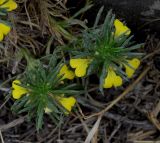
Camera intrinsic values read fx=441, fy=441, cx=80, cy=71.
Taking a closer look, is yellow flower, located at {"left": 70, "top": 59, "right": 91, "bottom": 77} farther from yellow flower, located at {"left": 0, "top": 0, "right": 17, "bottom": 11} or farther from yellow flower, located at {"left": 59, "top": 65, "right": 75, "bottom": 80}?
yellow flower, located at {"left": 0, "top": 0, "right": 17, "bottom": 11}

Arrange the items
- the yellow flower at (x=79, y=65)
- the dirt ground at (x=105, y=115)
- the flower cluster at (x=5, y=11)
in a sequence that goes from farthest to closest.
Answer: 1. the dirt ground at (x=105, y=115)
2. the yellow flower at (x=79, y=65)
3. the flower cluster at (x=5, y=11)

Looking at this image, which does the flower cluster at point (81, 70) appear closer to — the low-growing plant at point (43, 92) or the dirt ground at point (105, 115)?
the low-growing plant at point (43, 92)

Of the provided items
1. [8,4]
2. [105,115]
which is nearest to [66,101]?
[105,115]

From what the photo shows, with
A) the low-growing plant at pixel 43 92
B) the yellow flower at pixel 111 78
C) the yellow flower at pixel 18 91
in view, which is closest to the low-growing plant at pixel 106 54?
the yellow flower at pixel 111 78

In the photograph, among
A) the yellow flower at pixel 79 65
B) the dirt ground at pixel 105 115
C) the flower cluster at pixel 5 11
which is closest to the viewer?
the flower cluster at pixel 5 11

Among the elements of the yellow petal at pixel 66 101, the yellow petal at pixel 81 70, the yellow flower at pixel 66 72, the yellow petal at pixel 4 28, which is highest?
the yellow petal at pixel 4 28

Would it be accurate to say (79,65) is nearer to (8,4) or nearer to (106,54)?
(106,54)

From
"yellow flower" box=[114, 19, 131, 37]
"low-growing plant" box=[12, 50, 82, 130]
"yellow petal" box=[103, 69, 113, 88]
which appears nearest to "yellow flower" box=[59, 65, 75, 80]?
"low-growing plant" box=[12, 50, 82, 130]

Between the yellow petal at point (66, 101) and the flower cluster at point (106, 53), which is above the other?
the flower cluster at point (106, 53)

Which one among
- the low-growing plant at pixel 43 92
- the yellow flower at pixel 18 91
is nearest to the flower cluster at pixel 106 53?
the low-growing plant at pixel 43 92

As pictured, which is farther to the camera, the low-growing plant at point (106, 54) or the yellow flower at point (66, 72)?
the yellow flower at point (66, 72)
